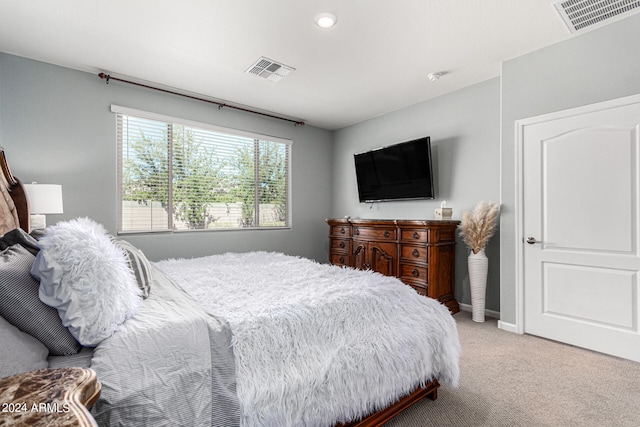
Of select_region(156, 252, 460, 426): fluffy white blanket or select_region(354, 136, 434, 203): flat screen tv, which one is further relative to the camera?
select_region(354, 136, 434, 203): flat screen tv

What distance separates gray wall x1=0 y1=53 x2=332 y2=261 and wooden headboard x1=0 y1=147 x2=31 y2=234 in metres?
0.65

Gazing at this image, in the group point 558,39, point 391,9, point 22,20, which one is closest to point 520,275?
point 558,39

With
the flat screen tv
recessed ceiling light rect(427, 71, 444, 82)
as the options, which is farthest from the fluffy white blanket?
recessed ceiling light rect(427, 71, 444, 82)

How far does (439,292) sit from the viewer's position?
3402 millimetres

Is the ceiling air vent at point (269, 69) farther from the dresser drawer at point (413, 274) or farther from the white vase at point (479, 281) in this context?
the white vase at point (479, 281)

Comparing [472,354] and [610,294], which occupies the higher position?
[610,294]

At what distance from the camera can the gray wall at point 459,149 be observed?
3.37 m

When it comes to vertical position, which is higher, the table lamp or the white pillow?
the table lamp

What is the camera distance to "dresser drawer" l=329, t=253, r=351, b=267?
4316 mm

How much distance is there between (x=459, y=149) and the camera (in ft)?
12.1

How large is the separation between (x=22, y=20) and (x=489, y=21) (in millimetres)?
3504

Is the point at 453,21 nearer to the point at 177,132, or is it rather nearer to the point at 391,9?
the point at 391,9

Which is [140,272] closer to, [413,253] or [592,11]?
[413,253]

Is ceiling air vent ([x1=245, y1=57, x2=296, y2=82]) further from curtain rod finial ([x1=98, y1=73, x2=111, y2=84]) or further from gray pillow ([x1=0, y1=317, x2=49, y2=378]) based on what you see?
gray pillow ([x1=0, y1=317, x2=49, y2=378])
